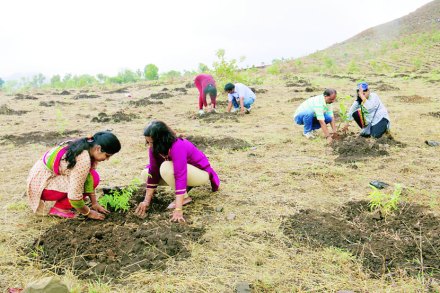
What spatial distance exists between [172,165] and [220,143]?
264cm

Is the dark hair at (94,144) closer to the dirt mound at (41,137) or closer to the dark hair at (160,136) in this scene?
the dark hair at (160,136)

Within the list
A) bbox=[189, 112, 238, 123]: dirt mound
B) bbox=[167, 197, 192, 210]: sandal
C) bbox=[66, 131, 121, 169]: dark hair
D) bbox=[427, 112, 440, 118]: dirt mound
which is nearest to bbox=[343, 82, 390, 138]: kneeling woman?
bbox=[427, 112, 440, 118]: dirt mound

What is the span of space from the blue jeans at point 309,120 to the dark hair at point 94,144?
3984mm

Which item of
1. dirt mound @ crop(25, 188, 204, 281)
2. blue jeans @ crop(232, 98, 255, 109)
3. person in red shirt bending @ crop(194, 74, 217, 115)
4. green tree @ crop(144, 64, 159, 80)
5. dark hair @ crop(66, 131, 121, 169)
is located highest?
green tree @ crop(144, 64, 159, 80)

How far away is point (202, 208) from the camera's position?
12.0 ft

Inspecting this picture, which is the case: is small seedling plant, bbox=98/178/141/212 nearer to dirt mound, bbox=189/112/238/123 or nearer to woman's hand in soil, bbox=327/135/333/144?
woman's hand in soil, bbox=327/135/333/144

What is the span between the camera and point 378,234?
304cm

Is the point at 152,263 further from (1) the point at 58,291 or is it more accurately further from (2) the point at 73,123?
(2) the point at 73,123

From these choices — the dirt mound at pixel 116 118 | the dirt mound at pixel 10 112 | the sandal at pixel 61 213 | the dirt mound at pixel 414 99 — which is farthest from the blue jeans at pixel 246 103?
the sandal at pixel 61 213

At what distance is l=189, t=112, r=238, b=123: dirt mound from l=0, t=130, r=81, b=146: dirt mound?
2.59 m

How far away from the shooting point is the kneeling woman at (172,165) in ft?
10.5

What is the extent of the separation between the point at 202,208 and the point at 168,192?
1.79 ft

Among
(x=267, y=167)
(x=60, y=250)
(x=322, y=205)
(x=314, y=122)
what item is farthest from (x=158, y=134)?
(x=314, y=122)

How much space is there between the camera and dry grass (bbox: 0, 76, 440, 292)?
8.26ft
